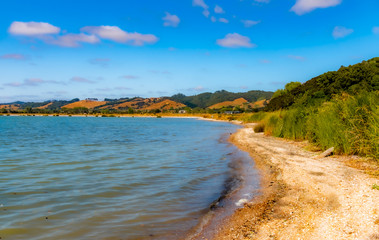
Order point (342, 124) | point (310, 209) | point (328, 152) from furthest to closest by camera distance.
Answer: point (328, 152) < point (342, 124) < point (310, 209)

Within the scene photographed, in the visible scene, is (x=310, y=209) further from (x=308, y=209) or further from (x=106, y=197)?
(x=106, y=197)

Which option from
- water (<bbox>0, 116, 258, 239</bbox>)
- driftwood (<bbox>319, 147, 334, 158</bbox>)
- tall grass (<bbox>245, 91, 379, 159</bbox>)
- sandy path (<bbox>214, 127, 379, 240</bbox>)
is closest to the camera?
sandy path (<bbox>214, 127, 379, 240</bbox>)

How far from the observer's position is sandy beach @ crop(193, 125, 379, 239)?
195 inches

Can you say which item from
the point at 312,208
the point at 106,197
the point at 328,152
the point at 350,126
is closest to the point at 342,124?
the point at 350,126

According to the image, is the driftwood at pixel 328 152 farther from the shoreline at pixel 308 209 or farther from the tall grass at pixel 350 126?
the shoreline at pixel 308 209

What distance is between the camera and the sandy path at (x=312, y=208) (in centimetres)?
493

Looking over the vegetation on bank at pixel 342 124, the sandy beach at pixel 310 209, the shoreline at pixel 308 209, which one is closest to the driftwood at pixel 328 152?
the vegetation on bank at pixel 342 124

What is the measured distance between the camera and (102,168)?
40.9 feet

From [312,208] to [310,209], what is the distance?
0.08 m

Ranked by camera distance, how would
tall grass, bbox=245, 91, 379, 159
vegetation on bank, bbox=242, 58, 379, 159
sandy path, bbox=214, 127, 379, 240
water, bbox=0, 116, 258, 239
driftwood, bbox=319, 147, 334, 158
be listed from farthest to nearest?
driftwood, bbox=319, 147, 334, 158
vegetation on bank, bbox=242, 58, 379, 159
tall grass, bbox=245, 91, 379, 159
water, bbox=0, 116, 258, 239
sandy path, bbox=214, 127, 379, 240

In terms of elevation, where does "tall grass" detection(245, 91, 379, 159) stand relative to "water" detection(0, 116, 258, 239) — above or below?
above

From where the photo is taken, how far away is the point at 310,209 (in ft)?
20.4

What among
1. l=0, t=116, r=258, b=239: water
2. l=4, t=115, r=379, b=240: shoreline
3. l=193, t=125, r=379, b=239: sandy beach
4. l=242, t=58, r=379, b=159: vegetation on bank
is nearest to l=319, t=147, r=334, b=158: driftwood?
l=242, t=58, r=379, b=159: vegetation on bank

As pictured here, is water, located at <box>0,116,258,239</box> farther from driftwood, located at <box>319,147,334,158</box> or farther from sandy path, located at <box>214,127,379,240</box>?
driftwood, located at <box>319,147,334,158</box>
